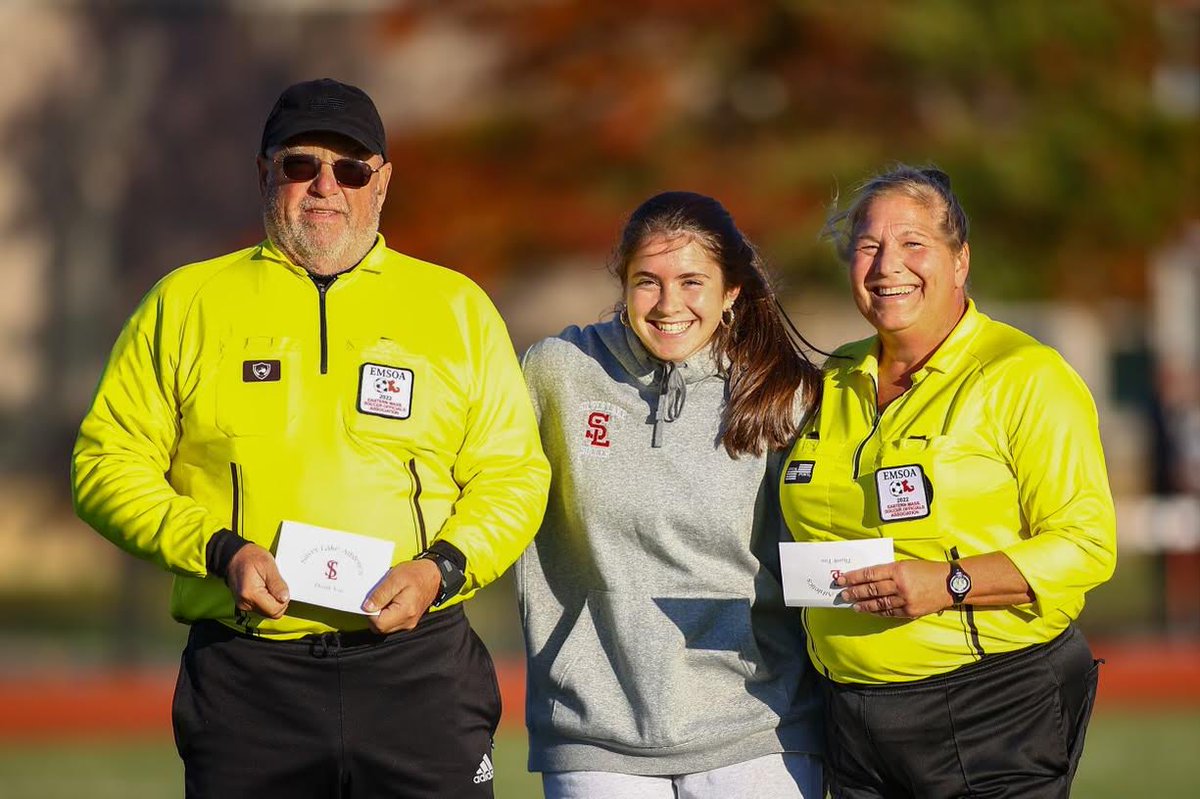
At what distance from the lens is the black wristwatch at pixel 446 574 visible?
3775mm

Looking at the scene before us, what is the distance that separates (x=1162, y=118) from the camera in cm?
1248

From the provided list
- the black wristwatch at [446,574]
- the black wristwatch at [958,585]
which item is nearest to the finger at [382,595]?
the black wristwatch at [446,574]

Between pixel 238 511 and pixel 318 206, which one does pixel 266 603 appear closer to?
pixel 238 511

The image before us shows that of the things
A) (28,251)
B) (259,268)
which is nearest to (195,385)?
(259,268)

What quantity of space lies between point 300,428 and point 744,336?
1.19 meters

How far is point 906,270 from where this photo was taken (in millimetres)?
4000

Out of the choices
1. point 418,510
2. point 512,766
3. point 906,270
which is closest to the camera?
point 418,510

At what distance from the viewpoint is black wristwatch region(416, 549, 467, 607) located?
3.78 metres

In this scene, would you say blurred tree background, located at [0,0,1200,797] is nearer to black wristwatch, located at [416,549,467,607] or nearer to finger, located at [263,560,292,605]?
black wristwatch, located at [416,549,467,607]

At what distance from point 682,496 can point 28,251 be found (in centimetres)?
1501

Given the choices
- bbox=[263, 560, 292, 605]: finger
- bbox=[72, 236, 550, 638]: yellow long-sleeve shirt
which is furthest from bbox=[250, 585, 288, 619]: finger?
bbox=[72, 236, 550, 638]: yellow long-sleeve shirt

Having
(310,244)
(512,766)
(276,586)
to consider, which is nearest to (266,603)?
(276,586)

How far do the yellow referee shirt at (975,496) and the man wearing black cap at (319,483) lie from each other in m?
0.79

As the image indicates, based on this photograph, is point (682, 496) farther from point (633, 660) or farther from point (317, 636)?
point (317, 636)
